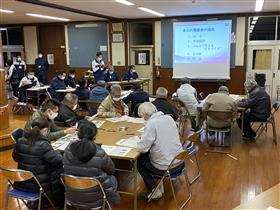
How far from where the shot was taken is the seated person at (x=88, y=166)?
251 cm

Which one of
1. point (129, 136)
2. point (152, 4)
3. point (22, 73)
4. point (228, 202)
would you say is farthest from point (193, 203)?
point (22, 73)

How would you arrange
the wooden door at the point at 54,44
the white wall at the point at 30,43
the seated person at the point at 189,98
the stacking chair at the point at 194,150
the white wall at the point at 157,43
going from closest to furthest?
the stacking chair at the point at 194,150 < the seated person at the point at 189,98 < the white wall at the point at 157,43 < the wooden door at the point at 54,44 < the white wall at the point at 30,43

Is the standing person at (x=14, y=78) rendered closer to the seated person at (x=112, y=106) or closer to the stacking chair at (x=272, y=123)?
the seated person at (x=112, y=106)

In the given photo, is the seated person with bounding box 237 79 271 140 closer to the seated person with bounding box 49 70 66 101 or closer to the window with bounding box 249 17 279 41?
the seated person with bounding box 49 70 66 101

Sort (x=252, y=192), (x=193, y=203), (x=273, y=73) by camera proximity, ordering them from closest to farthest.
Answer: (x=193, y=203), (x=252, y=192), (x=273, y=73)

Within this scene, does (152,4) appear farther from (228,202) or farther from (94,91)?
(228,202)

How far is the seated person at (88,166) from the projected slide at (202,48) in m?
8.22

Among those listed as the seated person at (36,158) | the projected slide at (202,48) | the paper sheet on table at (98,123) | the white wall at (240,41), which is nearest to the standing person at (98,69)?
the projected slide at (202,48)

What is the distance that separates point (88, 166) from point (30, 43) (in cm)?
1160

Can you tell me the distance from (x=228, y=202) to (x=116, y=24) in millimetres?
9132

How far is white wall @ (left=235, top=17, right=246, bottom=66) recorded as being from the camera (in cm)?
993

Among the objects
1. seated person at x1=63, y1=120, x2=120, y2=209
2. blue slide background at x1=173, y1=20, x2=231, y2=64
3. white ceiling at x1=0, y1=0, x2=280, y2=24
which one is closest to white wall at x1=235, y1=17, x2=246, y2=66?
blue slide background at x1=173, y1=20, x2=231, y2=64

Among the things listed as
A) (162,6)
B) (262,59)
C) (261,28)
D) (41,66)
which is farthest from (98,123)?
Answer: (41,66)

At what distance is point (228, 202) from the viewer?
11.2ft
